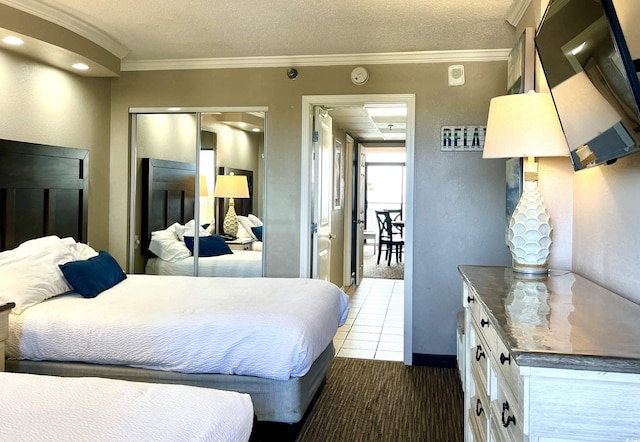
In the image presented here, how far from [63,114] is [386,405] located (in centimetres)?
315

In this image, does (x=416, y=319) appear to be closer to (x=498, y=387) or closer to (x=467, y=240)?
(x=467, y=240)

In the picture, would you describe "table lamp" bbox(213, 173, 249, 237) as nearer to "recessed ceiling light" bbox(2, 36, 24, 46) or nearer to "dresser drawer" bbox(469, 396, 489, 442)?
"recessed ceiling light" bbox(2, 36, 24, 46)

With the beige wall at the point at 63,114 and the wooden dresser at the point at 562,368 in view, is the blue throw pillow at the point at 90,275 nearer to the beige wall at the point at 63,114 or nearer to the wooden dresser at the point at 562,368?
the beige wall at the point at 63,114

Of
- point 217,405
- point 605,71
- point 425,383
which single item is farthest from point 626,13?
point 425,383

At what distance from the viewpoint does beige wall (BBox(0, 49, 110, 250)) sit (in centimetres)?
335

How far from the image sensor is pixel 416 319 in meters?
3.96

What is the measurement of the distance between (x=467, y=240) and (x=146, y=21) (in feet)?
9.18

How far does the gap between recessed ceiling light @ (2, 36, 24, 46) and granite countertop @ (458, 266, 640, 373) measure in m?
3.07

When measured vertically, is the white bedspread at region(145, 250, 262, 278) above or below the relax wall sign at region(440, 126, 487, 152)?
below

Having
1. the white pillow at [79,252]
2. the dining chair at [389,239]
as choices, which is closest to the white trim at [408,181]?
the white pillow at [79,252]

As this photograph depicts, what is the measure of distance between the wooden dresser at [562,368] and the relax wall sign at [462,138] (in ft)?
7.61

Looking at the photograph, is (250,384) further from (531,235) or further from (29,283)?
(531,235)

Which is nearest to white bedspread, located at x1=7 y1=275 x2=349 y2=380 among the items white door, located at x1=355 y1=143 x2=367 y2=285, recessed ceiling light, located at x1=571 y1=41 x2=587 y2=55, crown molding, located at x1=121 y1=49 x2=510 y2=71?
recessed ceiling light, located at x1=571 y1=41 x2=587 y2=55

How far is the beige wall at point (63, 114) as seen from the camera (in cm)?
335
